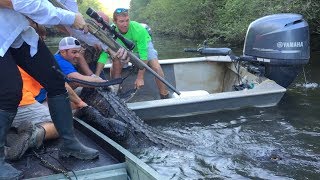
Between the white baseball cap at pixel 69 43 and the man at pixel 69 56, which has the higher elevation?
the white baseball cap at pixel 69 43

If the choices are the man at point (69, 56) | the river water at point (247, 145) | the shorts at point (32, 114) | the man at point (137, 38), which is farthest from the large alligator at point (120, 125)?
the man at point (137, 38)

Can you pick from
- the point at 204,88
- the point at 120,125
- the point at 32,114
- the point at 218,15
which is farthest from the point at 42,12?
the point at 218,15

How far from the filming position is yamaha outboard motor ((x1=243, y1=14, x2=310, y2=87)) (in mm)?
6586

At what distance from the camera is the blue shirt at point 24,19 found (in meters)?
2.73

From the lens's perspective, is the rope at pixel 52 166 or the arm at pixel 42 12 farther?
Answer: the rope at pixel 52 166

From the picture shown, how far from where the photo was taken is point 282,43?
6.59 m

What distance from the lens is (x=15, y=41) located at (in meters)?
3.02

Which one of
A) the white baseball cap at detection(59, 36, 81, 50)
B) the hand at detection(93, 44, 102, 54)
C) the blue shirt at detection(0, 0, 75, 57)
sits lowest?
the hand at detection(93, 44, 102, 54)

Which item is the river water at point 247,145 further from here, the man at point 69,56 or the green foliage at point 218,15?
the green foliage at point 218,15

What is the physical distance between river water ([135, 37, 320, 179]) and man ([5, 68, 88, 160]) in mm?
1241

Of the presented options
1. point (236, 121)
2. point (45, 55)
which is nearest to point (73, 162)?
point (45, 55)

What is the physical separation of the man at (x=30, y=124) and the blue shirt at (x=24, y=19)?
84 cm

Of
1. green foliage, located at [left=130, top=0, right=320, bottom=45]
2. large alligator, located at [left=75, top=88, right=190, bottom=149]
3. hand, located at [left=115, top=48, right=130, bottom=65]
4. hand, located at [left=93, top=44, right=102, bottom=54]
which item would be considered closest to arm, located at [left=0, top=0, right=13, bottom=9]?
hand, located at [left=115, top=48, right=130, bottom=65]

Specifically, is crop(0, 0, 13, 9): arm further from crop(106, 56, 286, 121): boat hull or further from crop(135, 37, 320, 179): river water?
crop(106, 56, 286, 121): boat hull
